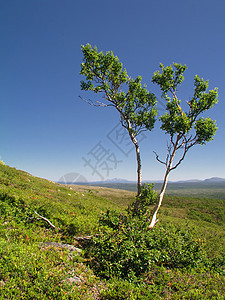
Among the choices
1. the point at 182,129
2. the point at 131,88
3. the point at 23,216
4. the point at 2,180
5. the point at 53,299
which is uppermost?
the point at 131,88

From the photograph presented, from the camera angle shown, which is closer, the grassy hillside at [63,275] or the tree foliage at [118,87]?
the grassy hillside at [63,275]

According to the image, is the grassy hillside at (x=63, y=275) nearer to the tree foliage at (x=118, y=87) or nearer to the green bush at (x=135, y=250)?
the green bush at (x=135, y=250)

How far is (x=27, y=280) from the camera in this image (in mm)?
5652

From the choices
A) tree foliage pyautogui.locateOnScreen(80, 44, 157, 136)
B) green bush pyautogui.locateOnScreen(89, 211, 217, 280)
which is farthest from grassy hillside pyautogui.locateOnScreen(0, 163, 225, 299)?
tree foliage pyautogui.locateOnScreen(80, 44, 157, 136)

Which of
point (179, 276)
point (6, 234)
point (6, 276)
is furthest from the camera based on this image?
point (6, 234)

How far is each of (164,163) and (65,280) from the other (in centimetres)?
936

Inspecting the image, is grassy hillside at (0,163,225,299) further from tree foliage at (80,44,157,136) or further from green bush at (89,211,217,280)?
tree foliage at (80,44,157,136)

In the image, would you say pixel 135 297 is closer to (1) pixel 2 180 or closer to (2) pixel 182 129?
(2) pixel 182 129

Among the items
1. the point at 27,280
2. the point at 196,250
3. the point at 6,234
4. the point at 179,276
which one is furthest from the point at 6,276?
the point at 196,250

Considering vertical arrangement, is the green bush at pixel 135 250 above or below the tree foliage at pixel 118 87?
below

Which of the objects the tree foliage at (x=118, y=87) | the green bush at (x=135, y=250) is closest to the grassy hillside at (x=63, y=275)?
the green bush at (x=135, y=250)

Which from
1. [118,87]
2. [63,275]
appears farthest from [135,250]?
[118,87]

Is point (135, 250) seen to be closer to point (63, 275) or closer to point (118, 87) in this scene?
point (63, 275)

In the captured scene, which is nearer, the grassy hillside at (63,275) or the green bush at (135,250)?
the grassy hillside at (63,275)
